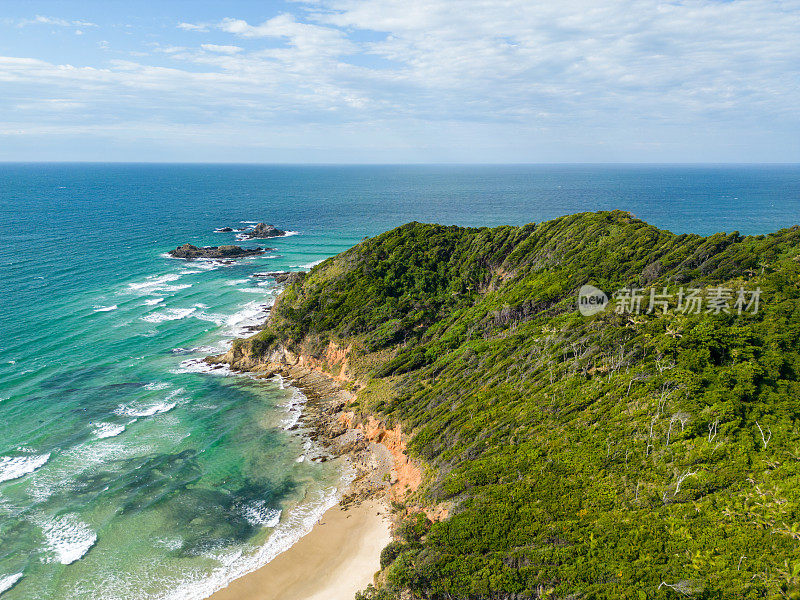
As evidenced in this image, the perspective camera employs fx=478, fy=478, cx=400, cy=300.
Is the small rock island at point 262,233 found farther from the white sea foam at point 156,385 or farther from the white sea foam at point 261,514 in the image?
the white sea foam at point 261,514

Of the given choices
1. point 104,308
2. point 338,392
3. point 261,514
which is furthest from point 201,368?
point 261,514

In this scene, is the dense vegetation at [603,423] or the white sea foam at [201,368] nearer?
the dense vegetation at [603,423]

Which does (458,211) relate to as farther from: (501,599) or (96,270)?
(501,599)

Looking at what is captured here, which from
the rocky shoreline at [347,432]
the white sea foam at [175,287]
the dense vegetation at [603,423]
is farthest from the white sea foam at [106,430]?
the white sea foam at [175,287]

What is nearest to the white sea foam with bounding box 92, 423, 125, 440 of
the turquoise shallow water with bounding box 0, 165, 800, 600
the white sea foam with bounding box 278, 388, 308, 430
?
the turquoise shallow water with bounding box 0, 165, 800, 600

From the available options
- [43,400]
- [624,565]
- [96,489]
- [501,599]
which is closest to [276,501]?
[96,489]

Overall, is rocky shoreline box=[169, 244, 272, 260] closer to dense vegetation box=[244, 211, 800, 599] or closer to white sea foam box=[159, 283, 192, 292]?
white sea foam box=[159, 283, 192, 292]
